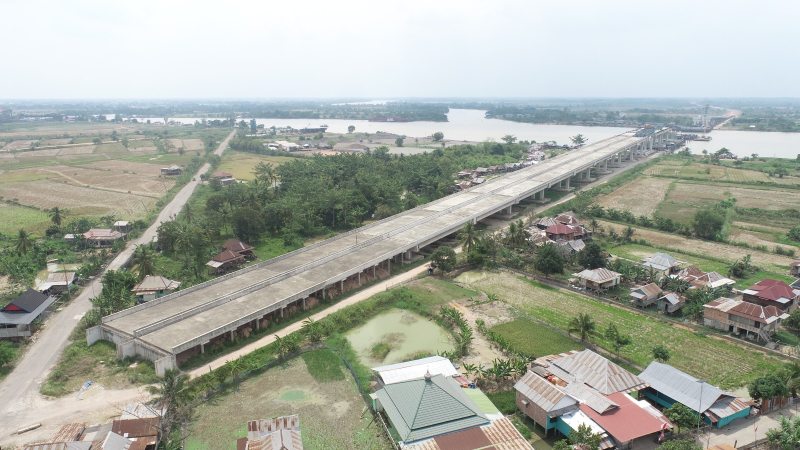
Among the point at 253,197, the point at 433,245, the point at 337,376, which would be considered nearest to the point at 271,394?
the point at 337,376

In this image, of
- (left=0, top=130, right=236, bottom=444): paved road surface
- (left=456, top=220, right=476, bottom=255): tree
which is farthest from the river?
(left=0, top=130, right=236, bottom=444): paved road surface

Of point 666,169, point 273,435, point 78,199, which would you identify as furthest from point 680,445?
point 666,169

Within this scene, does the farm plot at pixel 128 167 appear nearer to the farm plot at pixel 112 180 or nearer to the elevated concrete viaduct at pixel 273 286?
the farm plot at pixel 112 180

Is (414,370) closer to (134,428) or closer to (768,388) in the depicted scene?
(134,428)

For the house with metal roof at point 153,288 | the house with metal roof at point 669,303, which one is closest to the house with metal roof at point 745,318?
the house with metal roof at point 669,303

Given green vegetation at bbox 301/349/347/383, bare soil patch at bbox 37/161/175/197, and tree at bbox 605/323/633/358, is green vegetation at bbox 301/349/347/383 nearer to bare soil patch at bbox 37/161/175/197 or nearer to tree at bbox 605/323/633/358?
tree at bbox 605/323/633/358

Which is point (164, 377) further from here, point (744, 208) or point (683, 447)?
point (744, 208)
